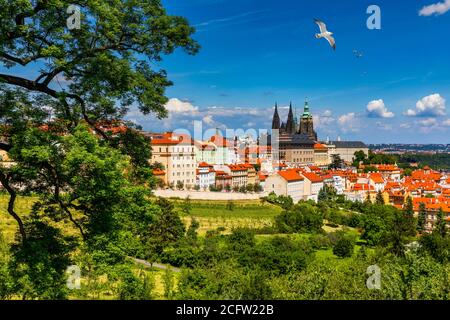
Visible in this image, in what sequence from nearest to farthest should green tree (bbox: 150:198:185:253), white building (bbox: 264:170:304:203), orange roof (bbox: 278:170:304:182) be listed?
green tree (bbox: 150:198:185:253) → white building (bbox: 264:170:304:203) → orange roof (bbox: 278:170:304:182)

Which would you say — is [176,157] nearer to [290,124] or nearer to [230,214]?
[230,214]

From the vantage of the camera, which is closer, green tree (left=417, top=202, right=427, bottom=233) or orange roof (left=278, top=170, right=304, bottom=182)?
green tree (left=417, top=202, right=427, bottom=233)

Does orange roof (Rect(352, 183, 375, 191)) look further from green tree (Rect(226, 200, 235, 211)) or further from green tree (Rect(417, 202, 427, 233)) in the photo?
green tree (Rect(226, 200, 235, 211))

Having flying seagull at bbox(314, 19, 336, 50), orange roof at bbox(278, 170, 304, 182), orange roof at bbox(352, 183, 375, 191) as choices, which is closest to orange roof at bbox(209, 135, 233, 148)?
orange roof at bbox(278, 170, 304, 182)

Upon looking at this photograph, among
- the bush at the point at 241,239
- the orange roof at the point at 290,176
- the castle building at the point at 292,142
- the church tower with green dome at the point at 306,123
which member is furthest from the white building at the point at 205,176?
the church tower with green dome at the point at 306,123

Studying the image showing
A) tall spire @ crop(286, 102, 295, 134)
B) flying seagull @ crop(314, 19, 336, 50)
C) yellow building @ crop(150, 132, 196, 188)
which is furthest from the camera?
tall spire @ crop(286, 102, 295, 134)

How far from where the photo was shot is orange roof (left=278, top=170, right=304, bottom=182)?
7481 cm

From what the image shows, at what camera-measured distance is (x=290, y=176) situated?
7631cm

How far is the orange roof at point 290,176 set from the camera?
74812mm

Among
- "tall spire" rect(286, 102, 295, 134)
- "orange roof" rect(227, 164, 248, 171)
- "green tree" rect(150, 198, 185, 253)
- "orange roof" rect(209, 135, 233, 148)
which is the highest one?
"tall spire" rect(286, 102, 295, 134)

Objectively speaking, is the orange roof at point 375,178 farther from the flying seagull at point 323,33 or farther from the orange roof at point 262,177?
the flying seagull at point 323,33

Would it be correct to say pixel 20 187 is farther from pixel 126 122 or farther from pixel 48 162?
pixel 126 122

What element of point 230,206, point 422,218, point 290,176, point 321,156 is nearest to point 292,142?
point 321,156

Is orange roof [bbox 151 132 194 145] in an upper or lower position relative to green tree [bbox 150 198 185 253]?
upper
